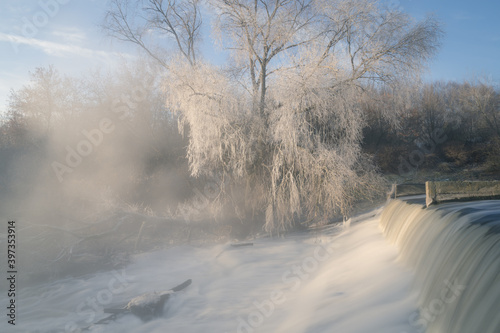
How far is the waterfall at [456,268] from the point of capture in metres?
3.07

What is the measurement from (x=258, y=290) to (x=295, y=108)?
5202 mm

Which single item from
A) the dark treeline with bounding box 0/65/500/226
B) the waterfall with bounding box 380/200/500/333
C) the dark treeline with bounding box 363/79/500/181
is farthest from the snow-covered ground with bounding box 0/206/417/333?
the dark treeline with bounding box 363/79/500/181

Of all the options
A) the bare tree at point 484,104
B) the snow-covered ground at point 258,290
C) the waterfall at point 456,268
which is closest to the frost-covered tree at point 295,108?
the snow-covered ground at point 258,290

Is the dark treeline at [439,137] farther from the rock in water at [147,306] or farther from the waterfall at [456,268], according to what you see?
the rock in water at [147,306]

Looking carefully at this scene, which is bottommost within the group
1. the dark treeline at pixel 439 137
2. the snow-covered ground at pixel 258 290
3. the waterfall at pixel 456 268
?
the snow-covered ground at pixel 258 290

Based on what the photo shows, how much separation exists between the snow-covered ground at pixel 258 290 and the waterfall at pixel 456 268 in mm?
248

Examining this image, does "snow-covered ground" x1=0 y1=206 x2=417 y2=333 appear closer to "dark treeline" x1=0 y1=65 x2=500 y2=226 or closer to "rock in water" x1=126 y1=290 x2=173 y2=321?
"rock in water" x1=126 y1=290 x2=173 y2=321

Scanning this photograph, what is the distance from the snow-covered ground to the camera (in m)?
4.77

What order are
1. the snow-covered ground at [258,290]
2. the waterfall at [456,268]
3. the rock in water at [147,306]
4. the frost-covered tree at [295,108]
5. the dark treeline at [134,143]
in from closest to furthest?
the waterfall at [456,268], the snow-covered ground at [258,290], the rock in water at [147,306], the frost-covered tree at [295,108], the dark treeline at [134,143]

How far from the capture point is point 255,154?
34.7 ft

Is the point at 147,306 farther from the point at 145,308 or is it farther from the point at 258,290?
the point at 258,290

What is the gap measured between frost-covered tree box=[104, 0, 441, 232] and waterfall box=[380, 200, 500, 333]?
4.50 metres

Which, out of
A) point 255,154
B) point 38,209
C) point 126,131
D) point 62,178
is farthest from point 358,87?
point 62,178

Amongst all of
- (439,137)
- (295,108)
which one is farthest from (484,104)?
(295,108)
